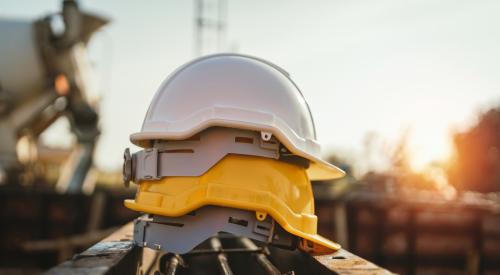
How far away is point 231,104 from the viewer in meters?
2.81

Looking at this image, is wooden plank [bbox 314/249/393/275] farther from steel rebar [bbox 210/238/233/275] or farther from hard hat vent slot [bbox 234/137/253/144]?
hard hat vent slot [bbox 234/137/253/144]

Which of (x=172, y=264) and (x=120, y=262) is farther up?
(x=120, y=262)

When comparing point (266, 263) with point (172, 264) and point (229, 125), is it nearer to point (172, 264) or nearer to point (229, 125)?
point (172, 264)

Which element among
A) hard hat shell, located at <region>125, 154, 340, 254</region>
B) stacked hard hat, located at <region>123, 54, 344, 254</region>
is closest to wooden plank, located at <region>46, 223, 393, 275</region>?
stacked hard hat, located at <region>123, 54, 344, 254</region>

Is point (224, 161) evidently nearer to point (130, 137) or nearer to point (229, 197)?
point (229, 197)

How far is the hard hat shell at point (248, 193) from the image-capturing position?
264 centimetres

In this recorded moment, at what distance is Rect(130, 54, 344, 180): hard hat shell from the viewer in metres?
2.75

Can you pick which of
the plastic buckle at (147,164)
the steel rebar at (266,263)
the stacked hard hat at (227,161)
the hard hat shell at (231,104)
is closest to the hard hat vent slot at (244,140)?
the stacked hard hat at (227,161)

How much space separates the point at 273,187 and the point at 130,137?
42.1 inches

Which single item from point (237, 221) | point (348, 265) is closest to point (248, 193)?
point (237, 221)

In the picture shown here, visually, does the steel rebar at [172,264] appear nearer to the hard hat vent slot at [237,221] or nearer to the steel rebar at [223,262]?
the steel rebar at [223,262]

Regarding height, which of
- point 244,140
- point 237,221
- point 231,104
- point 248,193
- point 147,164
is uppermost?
point 231,104

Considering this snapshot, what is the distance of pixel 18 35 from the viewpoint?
12477mm

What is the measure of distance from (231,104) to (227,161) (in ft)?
1.15
